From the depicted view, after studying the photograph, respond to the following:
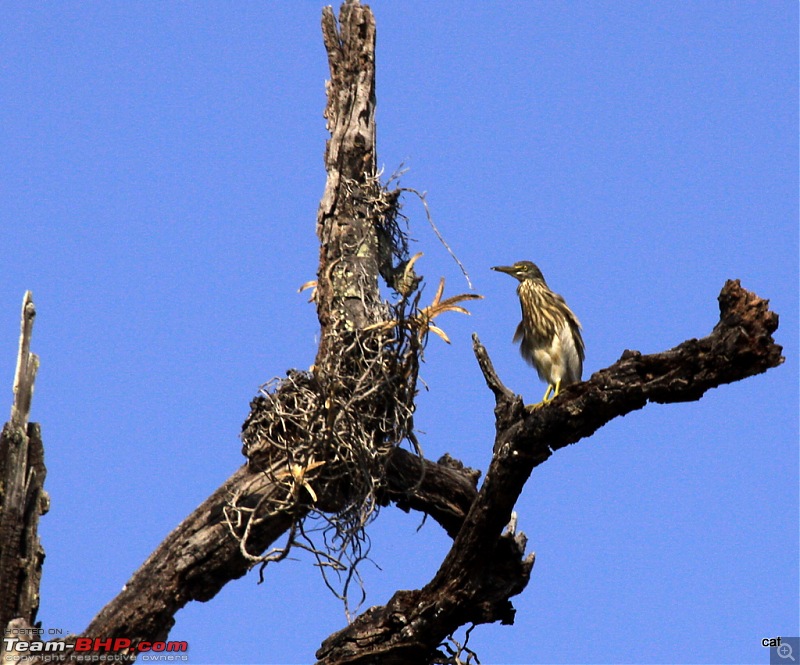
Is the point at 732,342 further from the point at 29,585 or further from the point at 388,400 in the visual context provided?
the point at 29,585

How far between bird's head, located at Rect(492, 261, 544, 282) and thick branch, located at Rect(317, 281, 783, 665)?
2.15m

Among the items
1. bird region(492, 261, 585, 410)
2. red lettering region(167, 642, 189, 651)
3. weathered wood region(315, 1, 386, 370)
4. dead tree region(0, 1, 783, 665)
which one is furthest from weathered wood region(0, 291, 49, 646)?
bird region(492, 261, 585, 410)

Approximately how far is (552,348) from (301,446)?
210cm

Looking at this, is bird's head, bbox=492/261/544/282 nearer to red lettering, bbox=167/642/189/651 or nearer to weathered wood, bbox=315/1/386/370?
weathered wood, bbox=315/1/386/370

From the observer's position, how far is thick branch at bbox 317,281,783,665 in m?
4.50

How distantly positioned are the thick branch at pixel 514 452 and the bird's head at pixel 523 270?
2145mm

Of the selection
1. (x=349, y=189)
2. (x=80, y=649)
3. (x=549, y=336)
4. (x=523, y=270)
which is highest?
(x=523, y=270)

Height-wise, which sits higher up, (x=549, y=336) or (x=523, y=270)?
(x=523, y=270)

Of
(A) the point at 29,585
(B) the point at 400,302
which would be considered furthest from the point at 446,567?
(A) the point at 29,585

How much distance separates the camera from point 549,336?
22.9 feet

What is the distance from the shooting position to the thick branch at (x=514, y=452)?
4.50 meters

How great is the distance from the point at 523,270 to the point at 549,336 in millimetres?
577

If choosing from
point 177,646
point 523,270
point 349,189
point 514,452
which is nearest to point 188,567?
point 177,646

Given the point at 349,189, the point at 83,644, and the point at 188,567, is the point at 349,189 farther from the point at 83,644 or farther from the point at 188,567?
the point at 83,644
